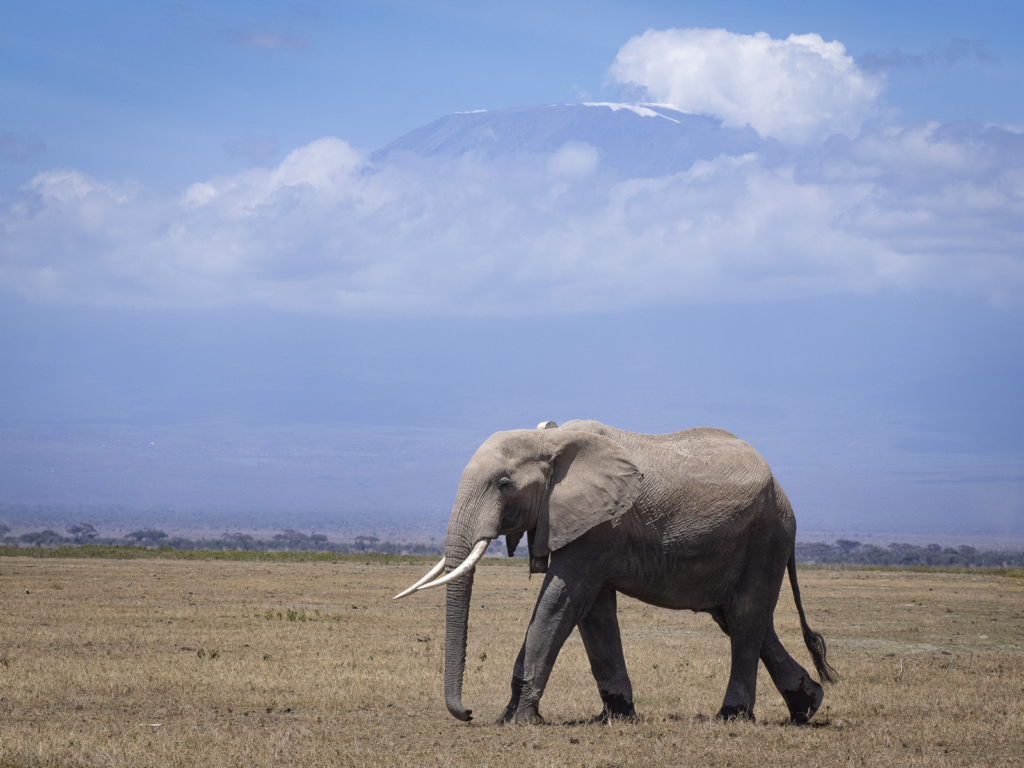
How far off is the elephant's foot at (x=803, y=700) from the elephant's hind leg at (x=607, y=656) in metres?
2.25

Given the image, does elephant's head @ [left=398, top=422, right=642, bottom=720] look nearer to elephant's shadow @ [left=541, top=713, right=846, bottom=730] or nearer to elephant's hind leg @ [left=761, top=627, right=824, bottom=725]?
elephant's shadow @ [left=541, top=713, right=846, bottom=730]

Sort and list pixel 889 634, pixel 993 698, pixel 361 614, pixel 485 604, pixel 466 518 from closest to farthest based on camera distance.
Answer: pixel 466 518 < pixel 993 698 < pixel 889 634 < pixel 361 614 < pixel 485 604

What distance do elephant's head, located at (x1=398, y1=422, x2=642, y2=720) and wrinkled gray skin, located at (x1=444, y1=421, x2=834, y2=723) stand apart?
0.01 metres

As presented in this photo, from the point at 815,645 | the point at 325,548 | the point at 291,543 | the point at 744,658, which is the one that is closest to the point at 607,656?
the point at 744,658

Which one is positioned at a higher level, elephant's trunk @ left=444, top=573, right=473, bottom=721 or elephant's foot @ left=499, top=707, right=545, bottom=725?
elephant's trunk @ left=444, top=573, right=473, bottom=721

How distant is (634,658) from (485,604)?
39.1 feet

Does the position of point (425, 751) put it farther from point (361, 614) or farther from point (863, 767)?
point (361, 614)

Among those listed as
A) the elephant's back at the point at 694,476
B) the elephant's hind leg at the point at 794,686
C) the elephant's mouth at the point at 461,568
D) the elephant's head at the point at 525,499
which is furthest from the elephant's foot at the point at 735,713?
the elephant's mouth at the point at 461,568

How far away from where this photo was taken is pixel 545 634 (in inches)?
496

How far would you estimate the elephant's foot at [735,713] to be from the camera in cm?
1362

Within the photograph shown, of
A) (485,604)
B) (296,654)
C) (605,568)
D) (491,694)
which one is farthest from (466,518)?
(485,604)

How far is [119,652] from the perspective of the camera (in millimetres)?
18719

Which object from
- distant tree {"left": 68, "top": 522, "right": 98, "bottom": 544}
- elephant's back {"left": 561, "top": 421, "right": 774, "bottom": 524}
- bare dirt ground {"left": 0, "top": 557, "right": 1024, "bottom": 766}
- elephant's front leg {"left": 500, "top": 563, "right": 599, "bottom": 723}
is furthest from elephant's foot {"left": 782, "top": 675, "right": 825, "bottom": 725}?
distant tree {"left": 68, "top": 522, "right": 98, "bottom": 544}

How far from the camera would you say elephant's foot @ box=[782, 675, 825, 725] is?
14.1 meters
